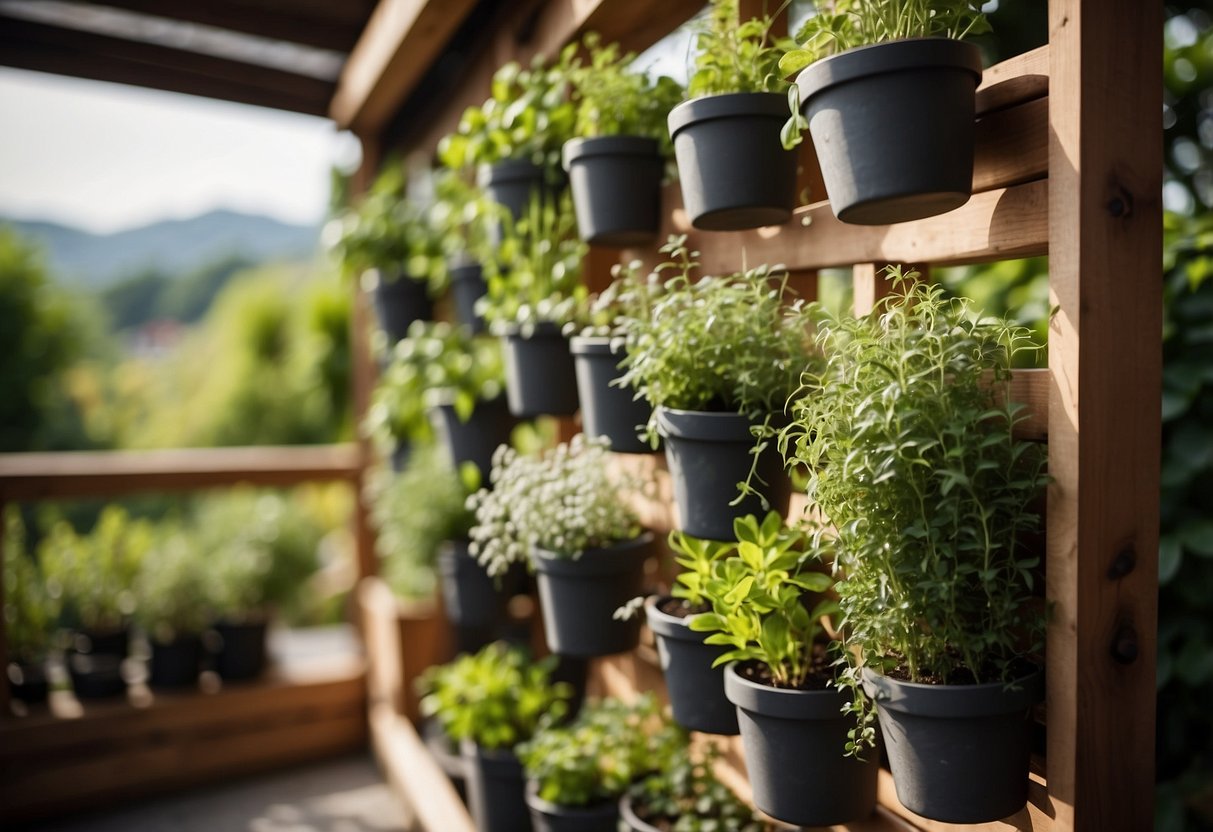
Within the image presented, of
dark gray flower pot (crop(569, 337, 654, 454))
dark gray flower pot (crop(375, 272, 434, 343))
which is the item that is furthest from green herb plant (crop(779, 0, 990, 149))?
dark gray flower pot (crop(375, 272, 434, 343))

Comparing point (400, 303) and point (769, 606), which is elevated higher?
point (400, 303)

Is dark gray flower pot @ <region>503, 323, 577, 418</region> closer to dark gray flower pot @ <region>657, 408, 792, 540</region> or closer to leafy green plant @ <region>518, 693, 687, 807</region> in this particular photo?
dark gray flower pot @ <region>657, 408, 792, 540</region>

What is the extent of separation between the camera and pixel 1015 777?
92 cm

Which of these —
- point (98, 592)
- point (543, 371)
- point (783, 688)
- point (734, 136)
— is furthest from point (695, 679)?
point (98, 592)

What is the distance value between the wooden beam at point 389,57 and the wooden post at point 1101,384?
1.54 meters

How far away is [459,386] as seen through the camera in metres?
2.02

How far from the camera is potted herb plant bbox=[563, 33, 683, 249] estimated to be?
1.45m

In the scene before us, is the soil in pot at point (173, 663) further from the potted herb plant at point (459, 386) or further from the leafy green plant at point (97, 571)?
the potted herb plant at point (459, 386)

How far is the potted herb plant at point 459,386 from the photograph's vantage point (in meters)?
2.02

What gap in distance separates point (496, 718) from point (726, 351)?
1.21 metres

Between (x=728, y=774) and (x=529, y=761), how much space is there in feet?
1.41

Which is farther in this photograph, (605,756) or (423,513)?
(423,513)

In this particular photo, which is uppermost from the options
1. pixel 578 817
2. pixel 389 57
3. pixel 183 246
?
pixel 183 246

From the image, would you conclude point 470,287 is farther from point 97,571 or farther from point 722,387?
point 97,571
